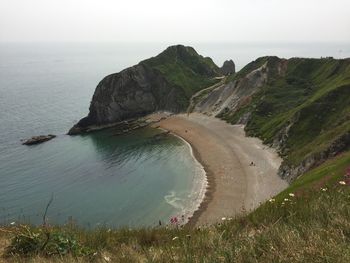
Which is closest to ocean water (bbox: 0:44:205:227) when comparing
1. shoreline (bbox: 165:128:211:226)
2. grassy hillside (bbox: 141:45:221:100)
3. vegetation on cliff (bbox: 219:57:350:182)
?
shoreline (bbox: 165:128:211:226)

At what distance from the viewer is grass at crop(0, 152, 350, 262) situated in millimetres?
6418

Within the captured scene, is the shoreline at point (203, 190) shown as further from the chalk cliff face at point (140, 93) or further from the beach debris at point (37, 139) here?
the chalk cliff face at point (140, 93)

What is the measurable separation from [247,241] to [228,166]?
5930cm

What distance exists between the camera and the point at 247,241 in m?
7.43

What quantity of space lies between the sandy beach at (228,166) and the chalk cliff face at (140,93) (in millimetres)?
17136

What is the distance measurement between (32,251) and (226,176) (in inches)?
2094

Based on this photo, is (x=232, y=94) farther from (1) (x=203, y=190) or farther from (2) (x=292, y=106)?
(1) (x=203, y=190)

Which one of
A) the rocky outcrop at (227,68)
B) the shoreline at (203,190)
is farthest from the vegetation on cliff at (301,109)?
the rocky outcrop at (227,68)

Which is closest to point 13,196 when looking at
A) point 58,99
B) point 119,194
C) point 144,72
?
point 119,194

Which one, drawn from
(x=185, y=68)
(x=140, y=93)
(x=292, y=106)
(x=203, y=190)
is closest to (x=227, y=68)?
(x=185, y=68)

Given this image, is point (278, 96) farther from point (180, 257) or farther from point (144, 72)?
point (180, 257)

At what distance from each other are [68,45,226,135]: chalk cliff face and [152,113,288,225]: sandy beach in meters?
17.1

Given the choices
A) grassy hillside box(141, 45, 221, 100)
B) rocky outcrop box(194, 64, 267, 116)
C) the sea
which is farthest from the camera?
grassy hillside box(141, 45, 221, 100)

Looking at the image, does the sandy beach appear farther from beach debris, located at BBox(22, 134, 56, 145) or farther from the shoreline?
beach debris, located at BBox(22, 134, 56, 145)
